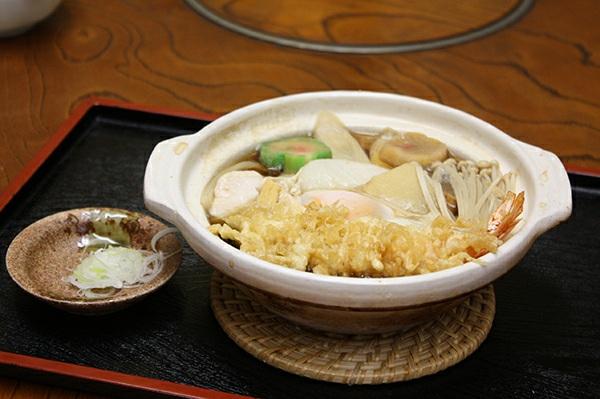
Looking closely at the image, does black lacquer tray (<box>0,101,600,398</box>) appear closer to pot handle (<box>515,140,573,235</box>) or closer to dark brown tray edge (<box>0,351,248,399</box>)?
dark brown tray edge (<box>0,351,248,399</box>)

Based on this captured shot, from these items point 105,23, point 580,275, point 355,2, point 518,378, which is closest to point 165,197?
point 518,378

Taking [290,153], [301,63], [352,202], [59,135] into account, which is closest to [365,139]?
[290,153]

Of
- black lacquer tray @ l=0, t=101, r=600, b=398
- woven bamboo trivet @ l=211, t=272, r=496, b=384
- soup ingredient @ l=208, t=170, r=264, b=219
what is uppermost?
soup ingredient @ l=208, t=170, r=264, b=219

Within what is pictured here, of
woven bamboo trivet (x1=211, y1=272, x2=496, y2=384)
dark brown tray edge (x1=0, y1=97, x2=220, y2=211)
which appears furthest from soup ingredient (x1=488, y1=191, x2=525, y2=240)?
dark brown tray edge (x1=0, y1=97, x2=220, y2=211)

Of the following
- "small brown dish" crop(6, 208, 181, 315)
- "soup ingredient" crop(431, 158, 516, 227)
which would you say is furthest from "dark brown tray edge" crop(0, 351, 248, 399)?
"soup ingredient" crop(431, 158, 516, 227)

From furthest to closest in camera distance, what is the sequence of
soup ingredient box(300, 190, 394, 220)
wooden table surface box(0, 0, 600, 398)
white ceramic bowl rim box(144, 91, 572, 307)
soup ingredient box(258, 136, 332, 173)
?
wooden table surface box(0, 0, 600, 398)
soup ingredient box(258, 136, 332, 173)
soup ingredient box(300, 190, 394, 220)
white ceramic bowl rim box(144, 91, 572, 307)

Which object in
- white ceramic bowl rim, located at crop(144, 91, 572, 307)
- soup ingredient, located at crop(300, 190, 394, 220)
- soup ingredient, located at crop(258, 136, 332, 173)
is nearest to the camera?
white ceramic bowl rim, located at crop(144, 91, 572, 307)

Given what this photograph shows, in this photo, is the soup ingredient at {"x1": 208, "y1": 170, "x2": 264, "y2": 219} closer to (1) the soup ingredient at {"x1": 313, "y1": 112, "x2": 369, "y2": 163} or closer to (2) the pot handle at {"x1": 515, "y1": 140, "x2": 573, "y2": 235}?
(1) the soup ingredient at {"x1": 313, "y1": 112, "x2": 369, "y2": 163}

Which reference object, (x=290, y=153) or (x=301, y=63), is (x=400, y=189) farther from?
(x=301, y=63)

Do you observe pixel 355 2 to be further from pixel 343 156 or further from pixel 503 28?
pixel 343 156

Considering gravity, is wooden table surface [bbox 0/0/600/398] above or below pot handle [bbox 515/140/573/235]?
below

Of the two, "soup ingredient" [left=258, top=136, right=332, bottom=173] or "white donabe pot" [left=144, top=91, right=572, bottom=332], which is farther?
"soup ingredient" [left=258, top=136, right=332, bottom=173]
